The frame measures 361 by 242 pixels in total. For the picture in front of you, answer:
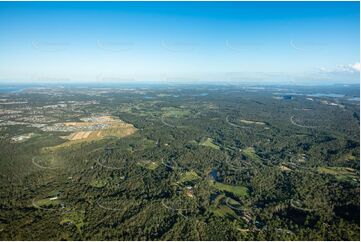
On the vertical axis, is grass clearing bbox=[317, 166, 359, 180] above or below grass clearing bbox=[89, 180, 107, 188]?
below

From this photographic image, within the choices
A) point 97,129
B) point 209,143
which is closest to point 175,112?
point 97,129

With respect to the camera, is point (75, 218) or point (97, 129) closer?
point (75, 218)

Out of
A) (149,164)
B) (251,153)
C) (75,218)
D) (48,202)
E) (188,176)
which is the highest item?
(48,202)

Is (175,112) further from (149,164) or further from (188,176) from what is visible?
(188,176)

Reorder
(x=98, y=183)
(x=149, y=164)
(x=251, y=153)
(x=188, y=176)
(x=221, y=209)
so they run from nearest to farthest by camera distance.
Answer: (x=221, y=209)
(x=98, y=183)
(x=188, y=176)
(x=149, y=164)
(x=251, y=153)

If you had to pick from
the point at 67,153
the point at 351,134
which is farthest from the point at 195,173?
the point at 351,134

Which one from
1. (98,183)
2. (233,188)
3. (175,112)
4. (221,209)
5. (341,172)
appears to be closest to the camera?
(221,209)

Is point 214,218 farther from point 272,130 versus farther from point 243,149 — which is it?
point 272,130

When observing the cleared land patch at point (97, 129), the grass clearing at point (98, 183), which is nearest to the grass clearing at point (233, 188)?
the grass clearing at point (98, 183)

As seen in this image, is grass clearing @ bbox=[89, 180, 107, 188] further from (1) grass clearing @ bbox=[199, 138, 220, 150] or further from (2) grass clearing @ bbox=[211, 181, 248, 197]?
(1) grass clearing @ bbox=[199, 138, 220, 150]

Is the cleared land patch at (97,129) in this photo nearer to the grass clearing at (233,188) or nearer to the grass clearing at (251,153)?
the grass clearing at (251,153)

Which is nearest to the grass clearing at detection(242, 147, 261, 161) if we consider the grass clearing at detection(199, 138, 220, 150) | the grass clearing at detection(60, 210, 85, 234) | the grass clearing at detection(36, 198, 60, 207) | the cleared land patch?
the grass clearing at detection(199, 138, 220, 150)
